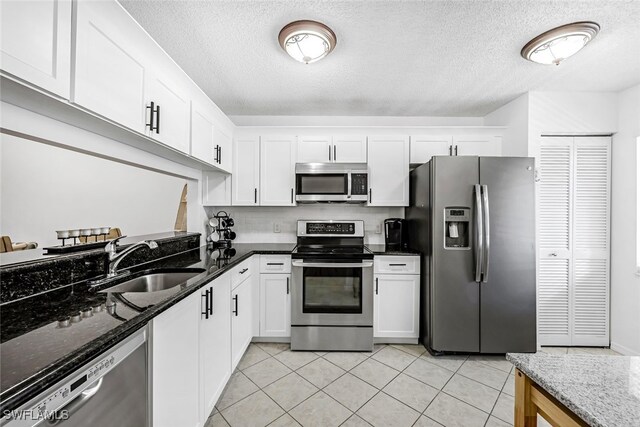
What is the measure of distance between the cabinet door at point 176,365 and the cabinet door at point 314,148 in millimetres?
1925

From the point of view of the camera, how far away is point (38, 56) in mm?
892

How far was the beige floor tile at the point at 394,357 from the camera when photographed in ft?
7.61

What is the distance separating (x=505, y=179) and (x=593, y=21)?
1.18m

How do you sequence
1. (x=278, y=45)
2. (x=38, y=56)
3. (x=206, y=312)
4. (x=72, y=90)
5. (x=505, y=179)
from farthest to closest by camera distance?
(x=505, y=179)
(x=278, y=45)
(x=206, y=312)
(x=72, y=90)
(x=38, y=56)

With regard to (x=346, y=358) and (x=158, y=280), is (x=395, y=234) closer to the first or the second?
(x=346, y=358)

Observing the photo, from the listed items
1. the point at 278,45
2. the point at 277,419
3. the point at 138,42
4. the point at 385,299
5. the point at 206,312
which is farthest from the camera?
the point at 385,299

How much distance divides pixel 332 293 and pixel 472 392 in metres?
1.33

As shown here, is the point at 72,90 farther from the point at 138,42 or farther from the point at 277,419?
the point at 277,419

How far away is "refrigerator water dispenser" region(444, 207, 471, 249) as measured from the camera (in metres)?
2.38

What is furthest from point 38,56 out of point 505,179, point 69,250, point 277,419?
point 505,179

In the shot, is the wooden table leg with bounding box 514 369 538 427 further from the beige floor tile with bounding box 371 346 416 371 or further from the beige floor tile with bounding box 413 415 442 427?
the beige floor tile with bounding box 371 346 416 371

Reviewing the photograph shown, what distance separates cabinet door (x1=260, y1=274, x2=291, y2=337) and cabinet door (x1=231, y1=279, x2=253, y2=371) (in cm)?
13

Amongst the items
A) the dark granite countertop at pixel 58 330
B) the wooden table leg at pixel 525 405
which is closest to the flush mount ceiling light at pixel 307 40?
the dark granite countertop at pixel 58 330

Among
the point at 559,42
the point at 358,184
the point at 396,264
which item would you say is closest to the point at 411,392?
the point at 396,264
